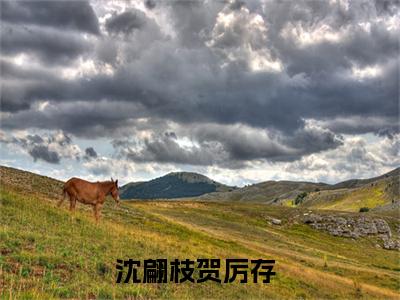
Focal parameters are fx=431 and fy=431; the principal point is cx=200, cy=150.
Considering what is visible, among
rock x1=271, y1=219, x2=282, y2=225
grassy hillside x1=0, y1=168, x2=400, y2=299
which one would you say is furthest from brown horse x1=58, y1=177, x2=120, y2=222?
rock x1=271, y1=219, x2=282, y2=225

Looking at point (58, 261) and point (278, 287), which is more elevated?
point (58, 261)

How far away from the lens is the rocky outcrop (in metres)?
110

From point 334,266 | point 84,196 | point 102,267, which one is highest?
point 84,196

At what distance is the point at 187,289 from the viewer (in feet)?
65.1

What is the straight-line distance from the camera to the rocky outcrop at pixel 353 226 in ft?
362

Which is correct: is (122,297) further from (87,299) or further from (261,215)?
(261,215)

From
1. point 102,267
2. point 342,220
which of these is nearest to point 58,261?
point 102,267

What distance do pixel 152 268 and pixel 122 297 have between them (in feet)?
19.3

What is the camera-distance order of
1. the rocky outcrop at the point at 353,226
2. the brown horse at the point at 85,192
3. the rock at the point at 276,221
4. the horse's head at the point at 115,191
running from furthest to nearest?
1. the rocky outcrop at the point at 353,226
2. the rock at the point at 276,221
3. the horse's head at the point at 115,191
4. the brown horse at the point at 85,192

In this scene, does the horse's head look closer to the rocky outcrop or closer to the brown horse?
the brown horse

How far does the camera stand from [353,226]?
4508 inches

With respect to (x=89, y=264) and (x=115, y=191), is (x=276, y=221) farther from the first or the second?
(x=89, y=264)

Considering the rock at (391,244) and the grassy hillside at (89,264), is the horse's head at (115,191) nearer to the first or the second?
the grassy hillside at (89,264)

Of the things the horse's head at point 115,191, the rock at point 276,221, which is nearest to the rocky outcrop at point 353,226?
the rock at point 276,221
